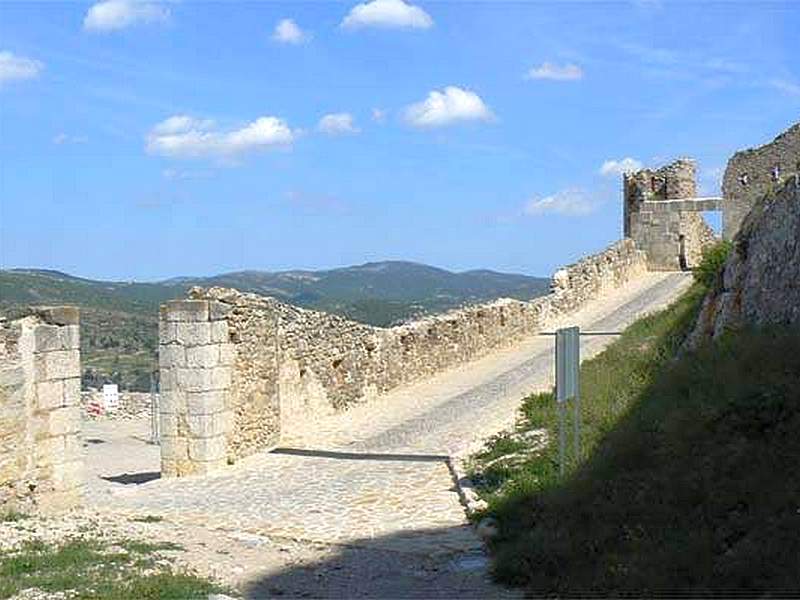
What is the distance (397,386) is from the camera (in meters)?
17.9

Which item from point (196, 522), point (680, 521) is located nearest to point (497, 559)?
point (680, 521)

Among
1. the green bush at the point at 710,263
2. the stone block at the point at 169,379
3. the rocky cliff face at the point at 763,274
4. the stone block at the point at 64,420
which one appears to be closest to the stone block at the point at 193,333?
the stone block at the point at 169,379

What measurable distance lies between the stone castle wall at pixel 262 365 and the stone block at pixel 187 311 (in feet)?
0.04

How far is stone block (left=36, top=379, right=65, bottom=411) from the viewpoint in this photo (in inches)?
413

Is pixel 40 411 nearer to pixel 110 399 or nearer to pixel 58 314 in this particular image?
pixel 58 314

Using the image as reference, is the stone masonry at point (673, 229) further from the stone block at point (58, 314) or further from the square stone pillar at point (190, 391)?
the stone block at point (58, 314)

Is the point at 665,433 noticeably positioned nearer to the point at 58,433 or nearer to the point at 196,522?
the point at 196,522

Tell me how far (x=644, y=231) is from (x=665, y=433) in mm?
22558

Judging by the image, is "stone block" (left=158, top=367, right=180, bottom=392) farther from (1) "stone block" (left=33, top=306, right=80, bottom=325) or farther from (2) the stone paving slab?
(1) "stone block" (left=33, top=306, right=80, bottom=325)

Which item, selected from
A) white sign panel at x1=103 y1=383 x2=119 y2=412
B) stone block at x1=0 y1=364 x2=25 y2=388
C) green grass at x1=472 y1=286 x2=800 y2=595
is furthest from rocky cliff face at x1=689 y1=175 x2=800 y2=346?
white sign panel at x1=103 y1=383 x2=119 y2=412

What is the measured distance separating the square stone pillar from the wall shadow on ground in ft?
15.0

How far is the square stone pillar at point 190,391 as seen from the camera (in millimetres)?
12648

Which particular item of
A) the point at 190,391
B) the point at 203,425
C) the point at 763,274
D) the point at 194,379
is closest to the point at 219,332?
the point at 194,379

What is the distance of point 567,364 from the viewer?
8.26 m
